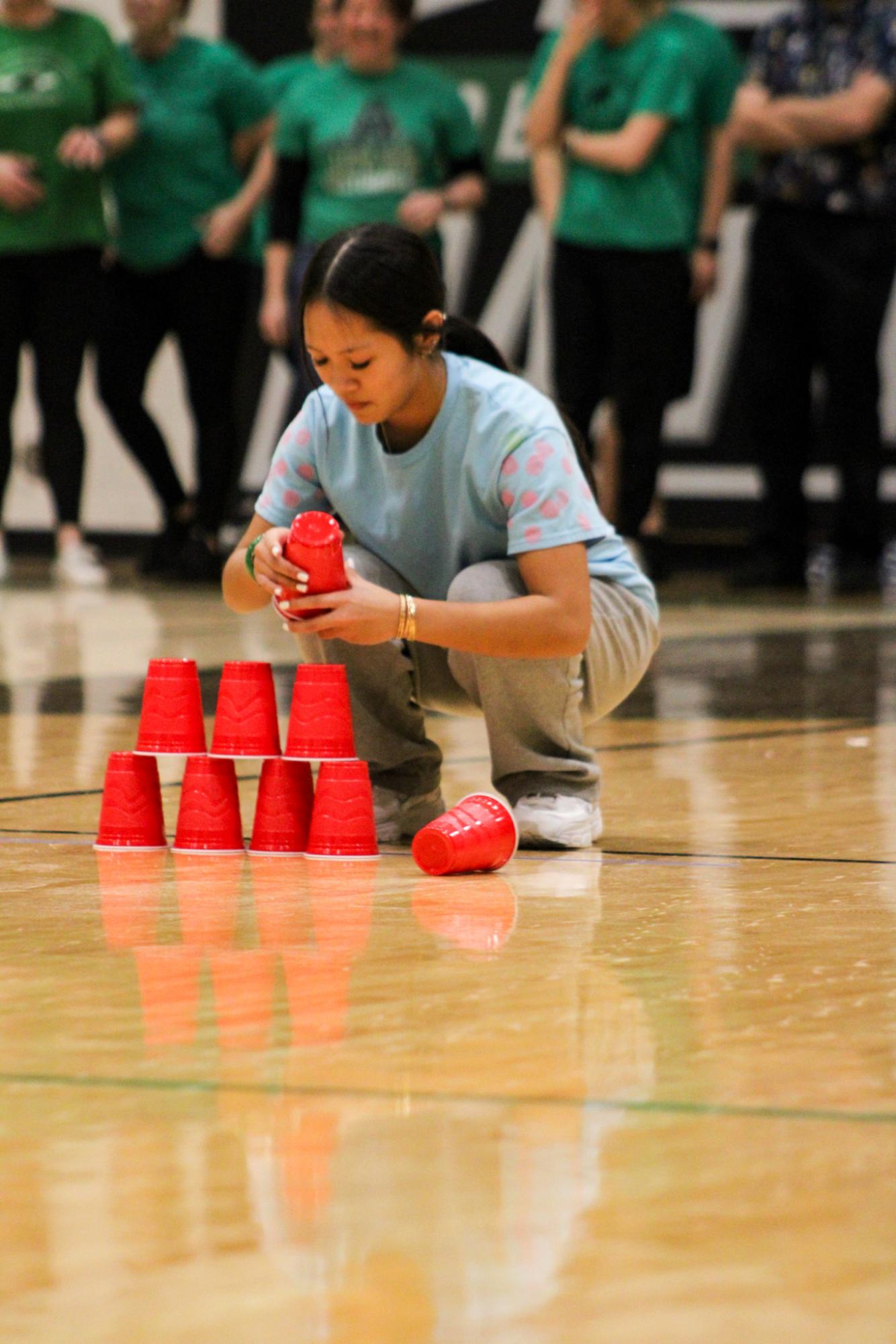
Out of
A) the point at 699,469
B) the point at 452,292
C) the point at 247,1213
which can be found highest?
the point at 247,1213

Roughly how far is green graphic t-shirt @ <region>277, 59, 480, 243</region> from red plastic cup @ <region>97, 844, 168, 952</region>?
4106 millimetres

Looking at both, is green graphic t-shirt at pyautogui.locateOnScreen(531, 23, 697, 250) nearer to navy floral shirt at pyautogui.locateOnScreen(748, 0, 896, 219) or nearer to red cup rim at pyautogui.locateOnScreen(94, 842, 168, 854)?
navy floral shirt at pyautogui.locateOnScreen(748, 0, 896, 219)

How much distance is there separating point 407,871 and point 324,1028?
0.73 m

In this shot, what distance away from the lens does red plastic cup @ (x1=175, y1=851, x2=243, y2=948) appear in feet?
6.19

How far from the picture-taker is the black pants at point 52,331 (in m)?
6.40

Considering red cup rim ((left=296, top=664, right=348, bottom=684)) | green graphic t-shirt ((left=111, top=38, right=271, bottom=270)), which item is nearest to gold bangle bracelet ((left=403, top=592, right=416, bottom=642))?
red cup rim ((left=296, top=664, right=348, bottom=684))

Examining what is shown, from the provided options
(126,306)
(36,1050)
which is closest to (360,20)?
(126,306)

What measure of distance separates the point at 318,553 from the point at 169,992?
659 mm

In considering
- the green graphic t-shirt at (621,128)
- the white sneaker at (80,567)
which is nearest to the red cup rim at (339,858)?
the green graphic t-shirt at (621,128)

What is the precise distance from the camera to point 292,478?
250 cm

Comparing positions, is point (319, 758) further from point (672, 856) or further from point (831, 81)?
point (831, 81)

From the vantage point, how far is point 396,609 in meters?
2.26

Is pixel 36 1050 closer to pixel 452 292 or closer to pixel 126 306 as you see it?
pixel 126 306

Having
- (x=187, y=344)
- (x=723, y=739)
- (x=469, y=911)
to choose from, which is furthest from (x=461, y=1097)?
(x=187, y=344)
